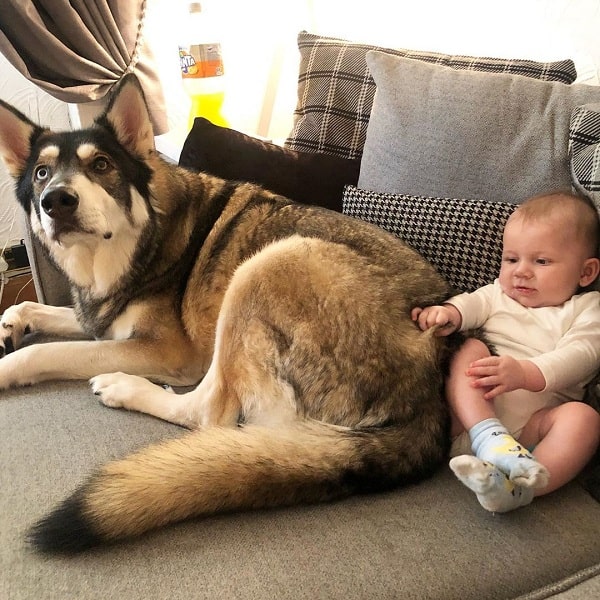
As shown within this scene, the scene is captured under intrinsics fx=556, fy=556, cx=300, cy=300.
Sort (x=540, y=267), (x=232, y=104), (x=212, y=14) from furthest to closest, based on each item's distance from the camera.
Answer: (x=232, y=104)
(x=212, y=14)
(x=540, y=267)

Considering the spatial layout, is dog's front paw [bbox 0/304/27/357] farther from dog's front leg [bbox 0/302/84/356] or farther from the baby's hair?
the baby's hair

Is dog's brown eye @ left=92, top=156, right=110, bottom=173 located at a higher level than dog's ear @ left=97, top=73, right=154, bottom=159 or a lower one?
lower

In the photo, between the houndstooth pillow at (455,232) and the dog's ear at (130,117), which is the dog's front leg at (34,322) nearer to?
the dog's ear at (130,117)

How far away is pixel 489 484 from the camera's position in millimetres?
983

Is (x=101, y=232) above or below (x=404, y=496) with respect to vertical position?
above

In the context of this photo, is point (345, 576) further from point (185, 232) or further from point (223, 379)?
point (185, 232)

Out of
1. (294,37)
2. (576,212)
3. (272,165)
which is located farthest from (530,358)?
(294,37)

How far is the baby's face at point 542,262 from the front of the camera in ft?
4.30

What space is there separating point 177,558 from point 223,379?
52 centimetres

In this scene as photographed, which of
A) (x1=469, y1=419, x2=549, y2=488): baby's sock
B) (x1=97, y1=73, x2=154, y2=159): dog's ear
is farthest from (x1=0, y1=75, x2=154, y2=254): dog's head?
(x1=469, y1=419, x2=549, y2=488): baby's sock

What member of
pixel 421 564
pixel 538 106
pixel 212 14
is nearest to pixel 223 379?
pixel 421 564

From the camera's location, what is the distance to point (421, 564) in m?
0.97

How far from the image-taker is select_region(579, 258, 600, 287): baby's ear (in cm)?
132

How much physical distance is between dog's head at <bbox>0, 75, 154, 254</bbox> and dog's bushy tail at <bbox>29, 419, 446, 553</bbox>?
2.33 feet
